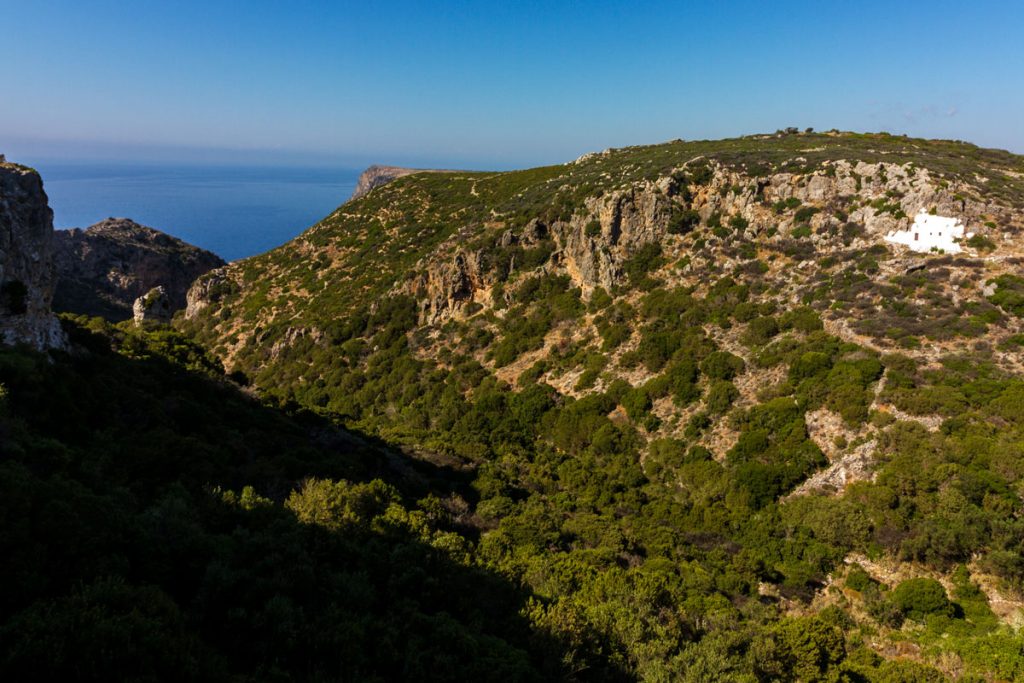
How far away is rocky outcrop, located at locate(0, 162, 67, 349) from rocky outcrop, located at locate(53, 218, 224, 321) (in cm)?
5616

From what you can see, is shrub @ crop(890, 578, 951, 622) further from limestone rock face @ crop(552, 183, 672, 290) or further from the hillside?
limestone rock face @ crop(552, 183, 672, 290)

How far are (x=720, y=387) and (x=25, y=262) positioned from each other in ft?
89.0

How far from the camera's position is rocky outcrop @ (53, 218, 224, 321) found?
2557 inches

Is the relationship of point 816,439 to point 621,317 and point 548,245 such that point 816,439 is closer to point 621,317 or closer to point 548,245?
point 621,317

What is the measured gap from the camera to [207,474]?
1241 centimetres

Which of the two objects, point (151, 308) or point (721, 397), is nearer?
point (721, 397)

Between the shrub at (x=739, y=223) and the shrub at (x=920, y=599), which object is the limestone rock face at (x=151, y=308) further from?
the shrub at (x=920, y=599)

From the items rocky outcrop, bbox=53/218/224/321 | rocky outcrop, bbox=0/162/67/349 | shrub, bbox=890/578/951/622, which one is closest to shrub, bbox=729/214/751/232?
shrub, bbox=890/578/951/622

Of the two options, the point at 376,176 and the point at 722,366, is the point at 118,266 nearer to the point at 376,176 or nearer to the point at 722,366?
the point at 376,176

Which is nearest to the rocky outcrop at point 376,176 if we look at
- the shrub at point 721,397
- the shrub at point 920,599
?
the shrub at point 721,397

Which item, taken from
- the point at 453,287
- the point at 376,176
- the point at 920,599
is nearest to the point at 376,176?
the point at 376,176

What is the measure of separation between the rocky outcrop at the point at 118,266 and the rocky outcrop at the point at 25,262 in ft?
184

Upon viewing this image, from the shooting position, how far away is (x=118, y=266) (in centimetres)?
7162

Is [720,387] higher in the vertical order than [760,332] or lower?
lower
